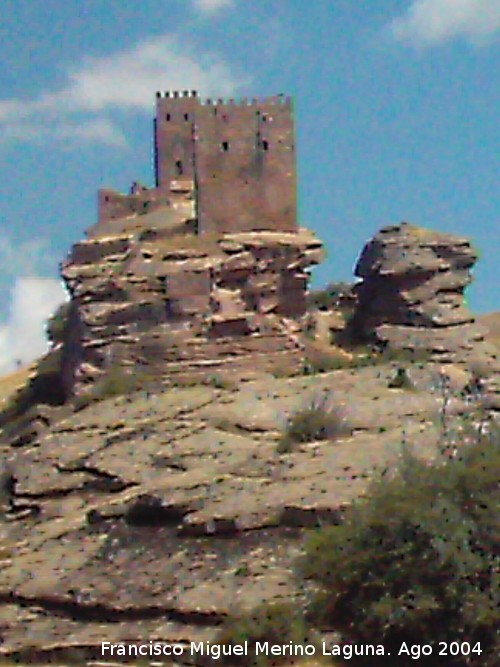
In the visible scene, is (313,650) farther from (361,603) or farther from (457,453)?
(457,453)

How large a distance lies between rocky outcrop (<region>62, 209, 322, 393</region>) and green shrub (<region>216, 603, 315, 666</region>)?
464 inches

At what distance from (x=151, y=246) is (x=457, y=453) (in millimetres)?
14416

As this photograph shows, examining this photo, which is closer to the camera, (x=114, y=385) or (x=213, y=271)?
(x=114, y=385)

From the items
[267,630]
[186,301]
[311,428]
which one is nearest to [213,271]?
[186,301]

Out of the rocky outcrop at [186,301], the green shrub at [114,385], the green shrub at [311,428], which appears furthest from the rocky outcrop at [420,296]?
the green shrub at [311,428]

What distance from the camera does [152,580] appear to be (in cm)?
2719

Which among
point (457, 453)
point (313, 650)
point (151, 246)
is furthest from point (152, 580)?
point (151, 246)

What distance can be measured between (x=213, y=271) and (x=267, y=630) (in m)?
14.6

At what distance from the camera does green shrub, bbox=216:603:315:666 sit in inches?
938

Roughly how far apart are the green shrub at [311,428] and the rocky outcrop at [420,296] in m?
7.50

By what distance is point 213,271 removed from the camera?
37125 mm

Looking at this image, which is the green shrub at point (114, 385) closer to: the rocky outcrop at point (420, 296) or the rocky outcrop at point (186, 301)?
the rocky outcrop at point (186, 301)

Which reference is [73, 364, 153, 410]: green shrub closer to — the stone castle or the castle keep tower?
the stone castle

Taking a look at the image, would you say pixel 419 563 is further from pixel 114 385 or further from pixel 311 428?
pixel 114 385
